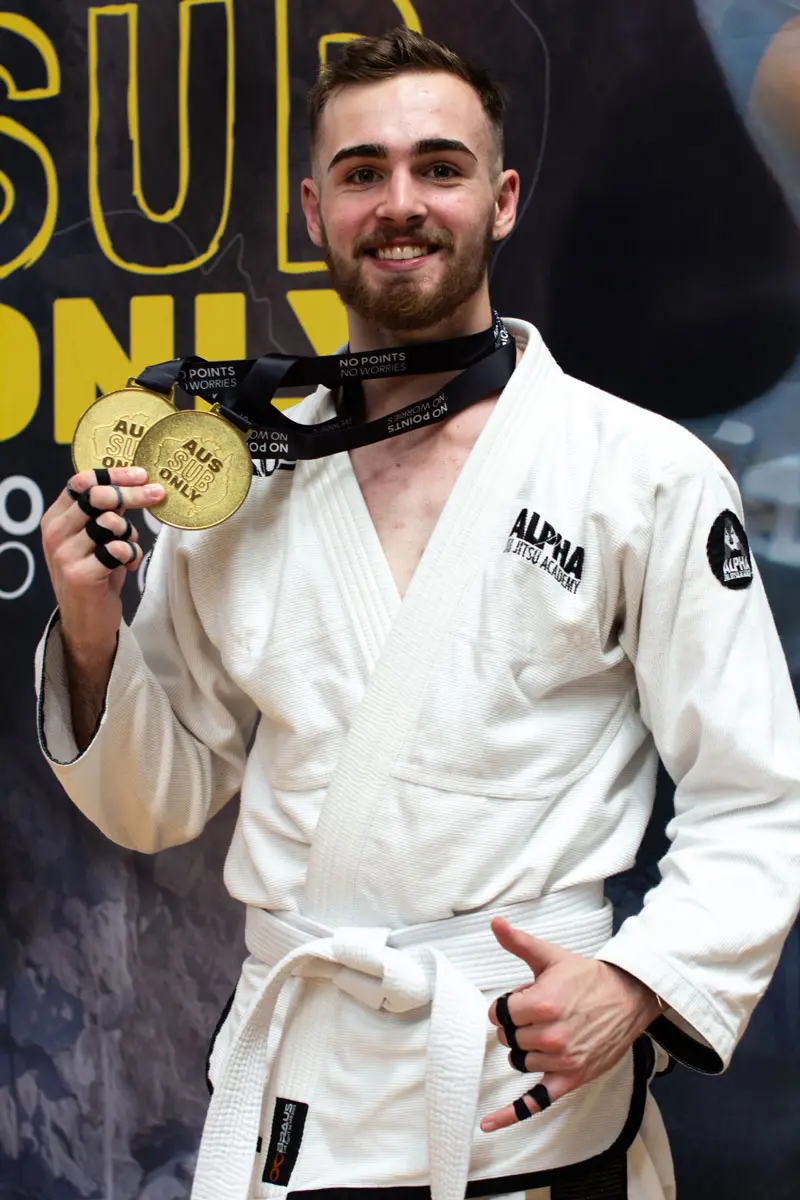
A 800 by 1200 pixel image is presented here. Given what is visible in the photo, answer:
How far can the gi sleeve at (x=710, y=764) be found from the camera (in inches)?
55.4

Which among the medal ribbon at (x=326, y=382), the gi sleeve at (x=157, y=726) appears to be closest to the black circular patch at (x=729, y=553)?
the medal ribbon at (x=326, y=382)

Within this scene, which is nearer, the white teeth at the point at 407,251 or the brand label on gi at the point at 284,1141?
the brand label on gi at the point at 284,1141

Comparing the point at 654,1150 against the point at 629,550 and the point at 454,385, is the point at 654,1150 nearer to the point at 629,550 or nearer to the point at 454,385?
the point at 629,550

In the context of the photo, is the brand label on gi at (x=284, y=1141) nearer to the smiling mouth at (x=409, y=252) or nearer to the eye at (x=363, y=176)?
the smiling mouth at (x=409, y=252)

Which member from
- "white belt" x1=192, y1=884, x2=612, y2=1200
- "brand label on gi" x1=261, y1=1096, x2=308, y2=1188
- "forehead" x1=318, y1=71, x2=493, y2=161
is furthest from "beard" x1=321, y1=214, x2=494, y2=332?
"brand label on gi" x1=261, y1=1096, x2=308, y2=1188

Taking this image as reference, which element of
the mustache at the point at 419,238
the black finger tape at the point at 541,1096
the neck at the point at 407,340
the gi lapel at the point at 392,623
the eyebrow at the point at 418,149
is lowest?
the black finger tape at the point at 541,1096

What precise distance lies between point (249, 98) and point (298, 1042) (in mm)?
1672

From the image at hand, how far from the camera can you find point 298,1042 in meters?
1.57

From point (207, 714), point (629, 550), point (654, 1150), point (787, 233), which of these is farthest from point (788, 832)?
point (787, 233)

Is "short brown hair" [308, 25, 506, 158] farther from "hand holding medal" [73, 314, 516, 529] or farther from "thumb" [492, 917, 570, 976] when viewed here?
"thumb" [492, 917, 570, 976]

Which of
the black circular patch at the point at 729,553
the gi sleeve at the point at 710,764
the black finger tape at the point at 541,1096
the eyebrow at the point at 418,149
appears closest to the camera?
the black finger tape at the point at 541,1096

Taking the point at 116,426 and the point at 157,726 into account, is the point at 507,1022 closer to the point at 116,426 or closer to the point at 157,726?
the point at 157,726

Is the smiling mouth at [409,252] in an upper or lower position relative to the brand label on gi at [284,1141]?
upper

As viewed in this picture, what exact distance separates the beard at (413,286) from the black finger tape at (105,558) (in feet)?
1.52
